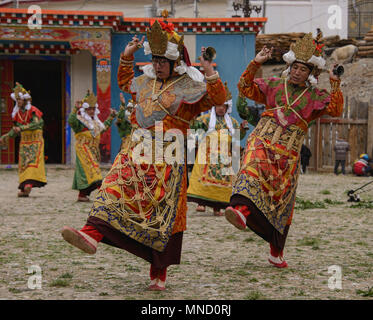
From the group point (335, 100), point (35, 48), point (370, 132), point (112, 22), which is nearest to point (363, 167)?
point (370, 132)

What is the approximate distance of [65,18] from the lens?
51.2 feet

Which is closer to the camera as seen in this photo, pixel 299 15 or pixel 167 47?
pixel 167 47

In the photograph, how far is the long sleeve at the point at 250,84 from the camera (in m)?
5.21

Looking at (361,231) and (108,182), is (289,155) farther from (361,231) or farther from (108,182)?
(361,231)

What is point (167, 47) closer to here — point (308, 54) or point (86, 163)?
point (308, 54)

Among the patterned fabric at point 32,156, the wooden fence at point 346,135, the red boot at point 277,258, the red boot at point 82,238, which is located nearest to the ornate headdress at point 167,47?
the red boot at point 82,238

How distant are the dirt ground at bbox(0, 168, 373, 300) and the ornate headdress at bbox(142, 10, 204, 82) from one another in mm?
1498

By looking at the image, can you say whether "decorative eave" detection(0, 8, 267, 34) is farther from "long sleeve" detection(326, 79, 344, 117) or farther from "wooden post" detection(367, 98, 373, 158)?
"long sleeve" detection(326, 79, 344, 117)

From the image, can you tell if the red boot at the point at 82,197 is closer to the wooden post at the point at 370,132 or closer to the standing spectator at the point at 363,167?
the standing spectator at the point at 363,167

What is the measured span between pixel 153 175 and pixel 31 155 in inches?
247

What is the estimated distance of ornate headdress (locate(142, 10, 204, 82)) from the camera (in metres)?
4.66

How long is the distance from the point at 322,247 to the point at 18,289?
10.2ft

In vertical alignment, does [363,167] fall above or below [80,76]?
below

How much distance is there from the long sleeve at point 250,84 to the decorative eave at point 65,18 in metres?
10.7
